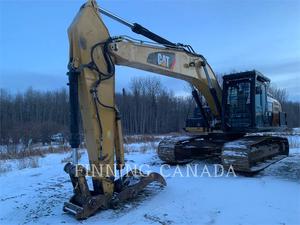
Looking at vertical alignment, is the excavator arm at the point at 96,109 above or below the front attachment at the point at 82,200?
above

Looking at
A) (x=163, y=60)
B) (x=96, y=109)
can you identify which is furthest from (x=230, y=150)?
(x=96, y=109)

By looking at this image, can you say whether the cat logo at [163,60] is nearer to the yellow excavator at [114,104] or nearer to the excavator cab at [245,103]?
the yellow excavator at [114,104]

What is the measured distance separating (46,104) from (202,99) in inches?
2324

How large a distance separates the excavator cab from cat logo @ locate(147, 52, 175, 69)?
8.93ft

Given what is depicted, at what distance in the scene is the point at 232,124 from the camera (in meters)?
9.95

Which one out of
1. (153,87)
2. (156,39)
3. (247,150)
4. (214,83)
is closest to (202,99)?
(214,83)

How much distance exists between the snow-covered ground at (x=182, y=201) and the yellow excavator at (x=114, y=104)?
1.08 ft

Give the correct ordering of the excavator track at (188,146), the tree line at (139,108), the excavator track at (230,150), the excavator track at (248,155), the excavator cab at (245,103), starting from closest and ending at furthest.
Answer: the excavator track at (248,155) < the excavator track at (230,150) < the excavator cab at (245,103) < the excavator track at (188,146) < the tree line at (139,108)

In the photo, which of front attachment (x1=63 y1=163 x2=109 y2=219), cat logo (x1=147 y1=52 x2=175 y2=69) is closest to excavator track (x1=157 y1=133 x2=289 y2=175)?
cat logo (x1=147 y1=52 x2=175 y2=69)

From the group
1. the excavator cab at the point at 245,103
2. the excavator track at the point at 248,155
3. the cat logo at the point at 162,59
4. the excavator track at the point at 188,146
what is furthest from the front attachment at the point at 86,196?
the excavator cab at the point at 245,103

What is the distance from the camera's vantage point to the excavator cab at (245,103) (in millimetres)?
9641

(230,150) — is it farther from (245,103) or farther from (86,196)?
(86,196)

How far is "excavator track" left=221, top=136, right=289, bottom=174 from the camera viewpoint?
336 inches

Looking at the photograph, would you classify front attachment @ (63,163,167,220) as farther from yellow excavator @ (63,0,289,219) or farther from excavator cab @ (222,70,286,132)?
excavator cab @ (222,70,286,132)
